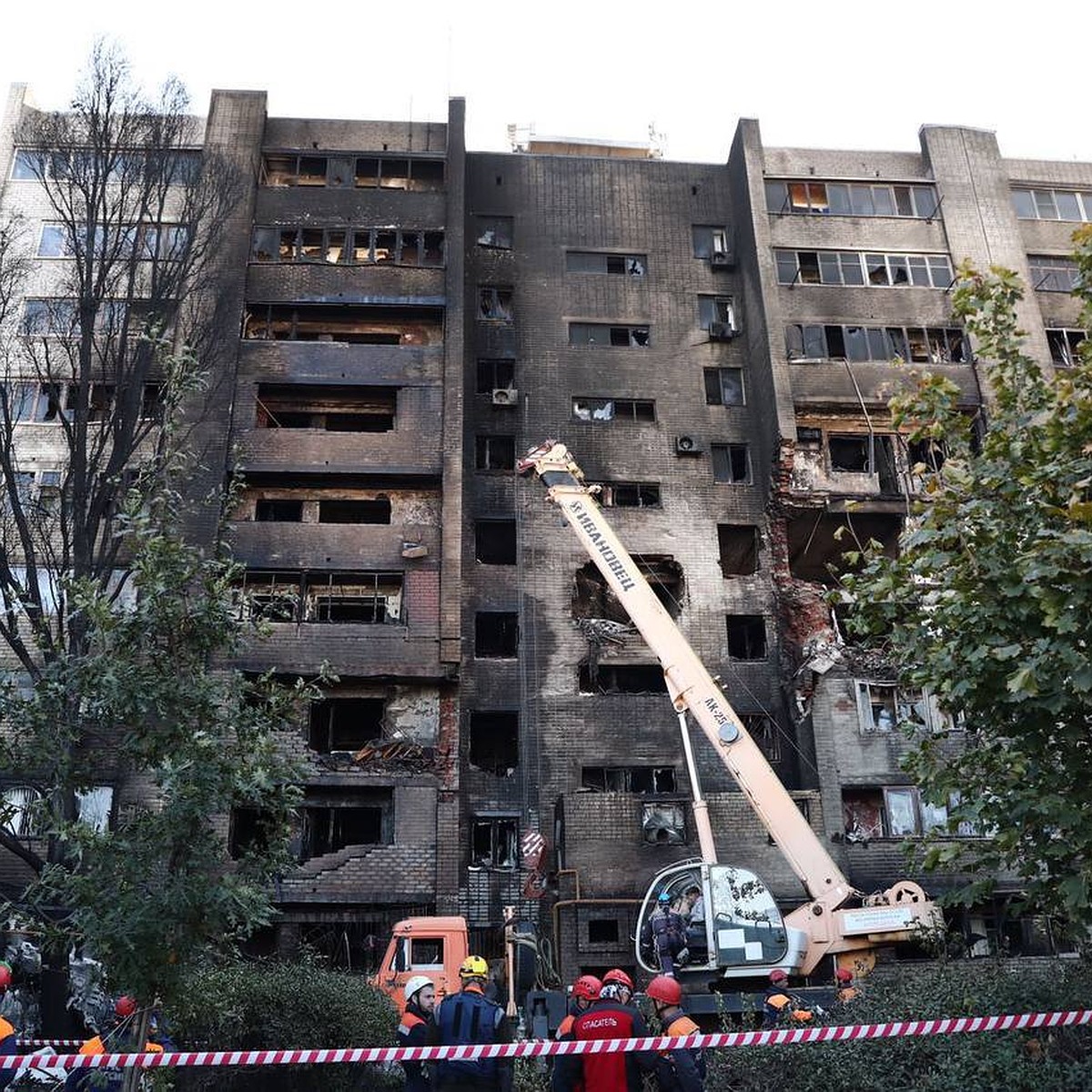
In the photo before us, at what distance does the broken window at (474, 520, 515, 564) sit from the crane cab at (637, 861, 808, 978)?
14.0 metres

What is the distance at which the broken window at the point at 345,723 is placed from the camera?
95.7 feet

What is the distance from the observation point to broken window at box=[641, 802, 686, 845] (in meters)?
27.0

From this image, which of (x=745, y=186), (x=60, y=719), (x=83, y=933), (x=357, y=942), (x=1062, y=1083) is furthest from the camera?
(x=745, y=186)

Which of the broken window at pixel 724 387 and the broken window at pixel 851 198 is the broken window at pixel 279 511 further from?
the broken window at pixel 851 198

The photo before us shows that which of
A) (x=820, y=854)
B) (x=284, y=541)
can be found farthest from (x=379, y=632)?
(x=820, y=854)

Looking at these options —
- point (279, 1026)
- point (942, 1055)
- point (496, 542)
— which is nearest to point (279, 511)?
point (496, 542)

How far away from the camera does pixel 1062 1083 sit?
860 centimetres

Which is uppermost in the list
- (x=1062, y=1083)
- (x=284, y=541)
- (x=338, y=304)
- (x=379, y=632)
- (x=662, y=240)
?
(x=662, y=240)

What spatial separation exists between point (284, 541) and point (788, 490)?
13.9 m

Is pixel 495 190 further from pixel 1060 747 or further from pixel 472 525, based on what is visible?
pixel 1060 747

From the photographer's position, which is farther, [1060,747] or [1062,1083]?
[1060,747]

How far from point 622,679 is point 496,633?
3733mm

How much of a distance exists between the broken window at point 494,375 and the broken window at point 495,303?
1490mm

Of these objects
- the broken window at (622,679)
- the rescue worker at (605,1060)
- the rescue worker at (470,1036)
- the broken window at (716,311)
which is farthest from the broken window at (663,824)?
the rescue worker at (605,1060)
